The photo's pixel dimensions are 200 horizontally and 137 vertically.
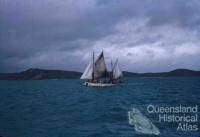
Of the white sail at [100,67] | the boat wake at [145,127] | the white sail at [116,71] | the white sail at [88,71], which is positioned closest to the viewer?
the boat wake at [145,127]

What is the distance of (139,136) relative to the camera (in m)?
24.6

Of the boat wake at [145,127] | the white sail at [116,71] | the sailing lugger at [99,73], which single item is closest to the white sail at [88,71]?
the sailing lugger at [99,73]

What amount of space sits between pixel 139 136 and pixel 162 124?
5.01m

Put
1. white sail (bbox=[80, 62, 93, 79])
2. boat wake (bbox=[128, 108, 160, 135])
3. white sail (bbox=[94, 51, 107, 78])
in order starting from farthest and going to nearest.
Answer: white sail (bbox=[80, 62, 93, 79]), white sail (bbox=[94, 51, 107, 78]), boat wake (bbox=[128, 108, 160, 135])

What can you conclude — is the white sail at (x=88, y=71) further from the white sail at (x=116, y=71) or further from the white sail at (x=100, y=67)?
the white sail at (x=116, y=71)

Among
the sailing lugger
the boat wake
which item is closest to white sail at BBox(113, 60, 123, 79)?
the sailing lugger

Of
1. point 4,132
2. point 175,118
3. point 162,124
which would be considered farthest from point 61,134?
point 175,118

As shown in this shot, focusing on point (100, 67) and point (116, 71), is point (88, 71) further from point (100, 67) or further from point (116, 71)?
point (116, 71)

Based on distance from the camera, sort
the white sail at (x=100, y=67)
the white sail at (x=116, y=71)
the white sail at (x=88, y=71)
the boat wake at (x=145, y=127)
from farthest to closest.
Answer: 1. the white sail at (x=116, y=71)
2. the white sail at (x=88, y=71)
3. the white sail at (x=100, y=67)
4. the boat wake at (x=145, y=127)

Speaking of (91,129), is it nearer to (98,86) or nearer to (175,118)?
(175,118)

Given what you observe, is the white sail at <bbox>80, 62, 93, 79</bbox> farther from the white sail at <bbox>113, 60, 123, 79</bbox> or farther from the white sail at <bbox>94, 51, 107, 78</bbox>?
the white sail at <bbox>113, 60, 123, 79</bbox>

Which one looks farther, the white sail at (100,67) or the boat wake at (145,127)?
the white sail at (100,67)

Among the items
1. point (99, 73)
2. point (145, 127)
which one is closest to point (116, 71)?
point (99, 73)

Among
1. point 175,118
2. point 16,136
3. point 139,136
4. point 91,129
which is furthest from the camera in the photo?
point 175,118
